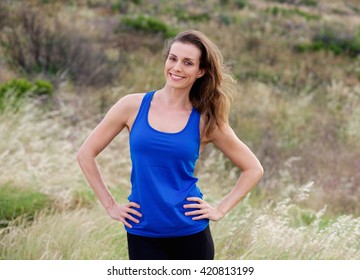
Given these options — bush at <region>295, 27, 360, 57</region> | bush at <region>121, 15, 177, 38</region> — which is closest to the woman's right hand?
bush at <region>121, 15, 177, 38</region>

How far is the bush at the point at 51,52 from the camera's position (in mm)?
11203

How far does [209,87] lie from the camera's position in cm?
287

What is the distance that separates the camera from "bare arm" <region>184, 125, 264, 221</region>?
9.14 ft

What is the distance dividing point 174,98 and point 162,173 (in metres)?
0.38

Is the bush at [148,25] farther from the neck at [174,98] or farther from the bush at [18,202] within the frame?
the neck at [174,98]

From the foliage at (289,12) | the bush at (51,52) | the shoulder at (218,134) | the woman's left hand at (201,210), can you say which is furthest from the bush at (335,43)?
the woman's left hand at (201,210)

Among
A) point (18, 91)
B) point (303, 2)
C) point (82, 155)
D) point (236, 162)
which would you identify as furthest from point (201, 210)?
point (303, 2)

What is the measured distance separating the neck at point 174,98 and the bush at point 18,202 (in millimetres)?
→ 2215

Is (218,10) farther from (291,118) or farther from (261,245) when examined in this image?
(261,245)

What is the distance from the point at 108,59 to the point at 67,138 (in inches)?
209

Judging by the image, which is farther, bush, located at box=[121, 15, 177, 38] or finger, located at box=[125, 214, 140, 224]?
bush, located at box=[121, 15, 177, 38]

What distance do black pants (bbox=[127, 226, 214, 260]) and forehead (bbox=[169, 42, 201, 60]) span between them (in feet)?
2.71

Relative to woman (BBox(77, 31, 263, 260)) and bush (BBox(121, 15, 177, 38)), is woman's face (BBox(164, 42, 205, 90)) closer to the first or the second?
woman (BBox(77, 31, 263, 260))

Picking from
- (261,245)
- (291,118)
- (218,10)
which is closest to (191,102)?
(261,245)
